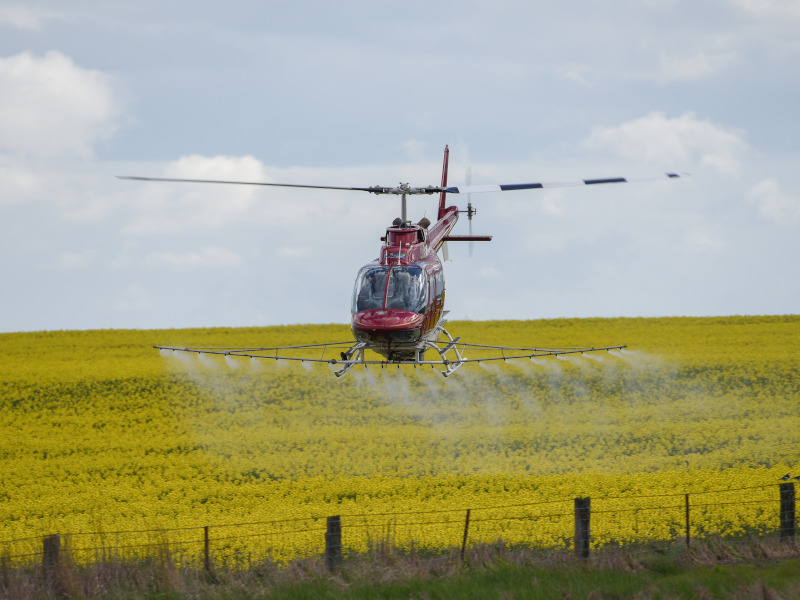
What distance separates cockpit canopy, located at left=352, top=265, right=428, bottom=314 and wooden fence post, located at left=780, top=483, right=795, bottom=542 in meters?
7.26

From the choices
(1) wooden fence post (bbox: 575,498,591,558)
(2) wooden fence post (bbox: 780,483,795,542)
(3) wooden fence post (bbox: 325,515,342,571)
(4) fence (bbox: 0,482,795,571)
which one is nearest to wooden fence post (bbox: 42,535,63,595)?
(4) fence (bbox: 0,482,795,571)

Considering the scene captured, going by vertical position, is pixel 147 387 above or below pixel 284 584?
above

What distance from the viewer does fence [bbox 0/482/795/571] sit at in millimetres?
15883

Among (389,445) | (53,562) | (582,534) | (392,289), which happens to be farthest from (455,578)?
(389,445)

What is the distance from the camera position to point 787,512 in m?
16.5

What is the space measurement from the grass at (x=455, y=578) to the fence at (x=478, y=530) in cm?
76

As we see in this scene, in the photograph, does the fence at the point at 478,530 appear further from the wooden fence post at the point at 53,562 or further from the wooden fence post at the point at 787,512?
the wooden fence post at the point at 53,562

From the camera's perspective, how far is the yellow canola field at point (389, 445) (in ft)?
59.4

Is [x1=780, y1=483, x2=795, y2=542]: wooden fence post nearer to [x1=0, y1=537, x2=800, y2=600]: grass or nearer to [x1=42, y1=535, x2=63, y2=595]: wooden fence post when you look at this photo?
[x1=0, y1=537, x2=800, y2=600]: grass

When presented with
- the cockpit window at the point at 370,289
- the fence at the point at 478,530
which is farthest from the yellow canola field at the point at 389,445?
the cockpit window at the point at 370,289

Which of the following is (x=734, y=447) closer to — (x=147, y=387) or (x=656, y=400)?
(x=656, y=400)


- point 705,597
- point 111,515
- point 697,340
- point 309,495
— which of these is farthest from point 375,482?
point 697,340

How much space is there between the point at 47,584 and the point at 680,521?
11447mm

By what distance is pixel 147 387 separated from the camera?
1238 inches
